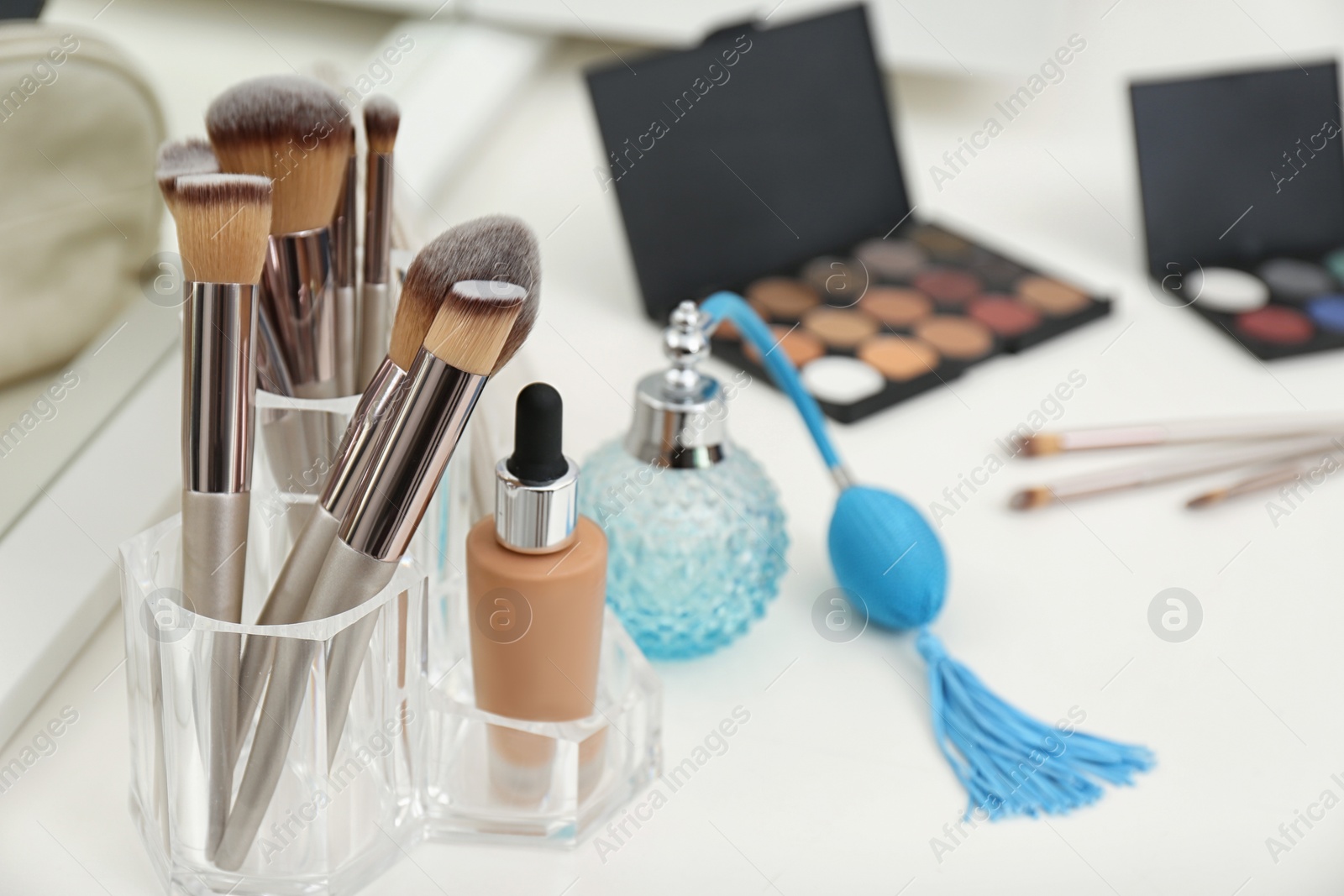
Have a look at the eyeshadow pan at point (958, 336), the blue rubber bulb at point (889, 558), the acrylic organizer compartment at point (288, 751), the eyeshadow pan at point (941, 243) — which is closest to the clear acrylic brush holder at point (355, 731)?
the acrylic organizer compartment at point (288, 751)

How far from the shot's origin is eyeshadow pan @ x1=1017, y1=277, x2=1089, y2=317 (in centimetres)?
74

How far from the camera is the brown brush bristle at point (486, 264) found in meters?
0.32

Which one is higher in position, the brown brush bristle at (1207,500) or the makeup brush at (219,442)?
the makeup brush at (219,442)

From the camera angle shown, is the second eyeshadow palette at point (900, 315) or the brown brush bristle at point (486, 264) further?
the second eyeshadow palette at point (900, 315)

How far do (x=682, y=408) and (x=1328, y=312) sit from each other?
0.49 meters

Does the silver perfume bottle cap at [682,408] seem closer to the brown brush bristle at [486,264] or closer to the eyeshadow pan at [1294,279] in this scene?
the brown brush bristle at [486,264]

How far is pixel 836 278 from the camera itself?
76 cm

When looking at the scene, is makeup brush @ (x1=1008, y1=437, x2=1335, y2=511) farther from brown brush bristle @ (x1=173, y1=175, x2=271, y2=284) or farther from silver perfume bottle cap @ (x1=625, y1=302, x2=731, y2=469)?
brown brush bristle @ (x1=173, y1=175, x2=271, y2=284)

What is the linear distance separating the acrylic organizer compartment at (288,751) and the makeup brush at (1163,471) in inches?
12.2

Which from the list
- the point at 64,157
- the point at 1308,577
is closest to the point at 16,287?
the point at 64,157

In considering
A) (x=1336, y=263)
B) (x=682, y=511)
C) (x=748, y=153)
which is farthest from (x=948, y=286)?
(x=682, y=511)

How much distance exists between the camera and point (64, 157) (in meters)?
0.52

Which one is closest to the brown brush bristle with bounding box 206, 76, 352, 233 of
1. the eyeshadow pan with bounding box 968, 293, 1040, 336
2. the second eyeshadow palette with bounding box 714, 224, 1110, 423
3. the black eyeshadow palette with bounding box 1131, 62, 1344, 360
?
the second eyeshadow palette with bounding box 714, 224, 1110, 423

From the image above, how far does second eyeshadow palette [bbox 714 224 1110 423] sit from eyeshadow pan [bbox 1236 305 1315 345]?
8 centimetres
